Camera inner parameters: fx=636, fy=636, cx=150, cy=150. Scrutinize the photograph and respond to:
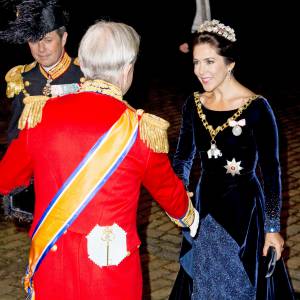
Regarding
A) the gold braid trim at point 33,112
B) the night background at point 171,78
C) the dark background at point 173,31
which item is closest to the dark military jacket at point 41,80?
the night background at point 171,78

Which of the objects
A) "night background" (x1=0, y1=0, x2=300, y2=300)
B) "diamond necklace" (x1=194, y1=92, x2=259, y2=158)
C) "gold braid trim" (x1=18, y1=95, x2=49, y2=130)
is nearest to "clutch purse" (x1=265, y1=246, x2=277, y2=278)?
"diamond necklace" (x1=194, y1=92, x2=259, y2=158)

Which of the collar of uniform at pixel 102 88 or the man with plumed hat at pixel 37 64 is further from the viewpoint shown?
the man with plumed hat at pixel 37 64

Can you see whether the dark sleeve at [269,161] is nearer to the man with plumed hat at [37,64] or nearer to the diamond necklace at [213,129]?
the diamond necklace at [213,129]

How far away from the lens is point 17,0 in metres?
3.89

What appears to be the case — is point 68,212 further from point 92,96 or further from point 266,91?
point 266,91

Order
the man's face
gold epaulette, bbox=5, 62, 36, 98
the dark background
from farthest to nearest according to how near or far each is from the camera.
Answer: the dark background < gold epaulette, bbox=5, 62, 36, 98 < the man's face

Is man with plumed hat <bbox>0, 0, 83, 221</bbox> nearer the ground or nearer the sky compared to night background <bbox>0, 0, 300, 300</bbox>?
nearer the sky

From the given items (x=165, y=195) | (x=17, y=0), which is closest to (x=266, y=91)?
(x=17, y=0)

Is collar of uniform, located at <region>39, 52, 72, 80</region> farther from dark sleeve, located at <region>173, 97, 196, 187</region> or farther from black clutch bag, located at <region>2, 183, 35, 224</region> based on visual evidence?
dark sleeve, located at <region>173, 97, 196, 187</region>

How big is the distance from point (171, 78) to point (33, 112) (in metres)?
10.7

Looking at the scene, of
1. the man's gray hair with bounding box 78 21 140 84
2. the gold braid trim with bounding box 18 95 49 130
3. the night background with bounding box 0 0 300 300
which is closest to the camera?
the man's gray hair with bounding box 78 21 140 84

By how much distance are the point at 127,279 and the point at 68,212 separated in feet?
1.26

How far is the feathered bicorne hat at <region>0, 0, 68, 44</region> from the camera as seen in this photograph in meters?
3.56

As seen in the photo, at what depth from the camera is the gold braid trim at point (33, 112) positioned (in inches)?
98.2
